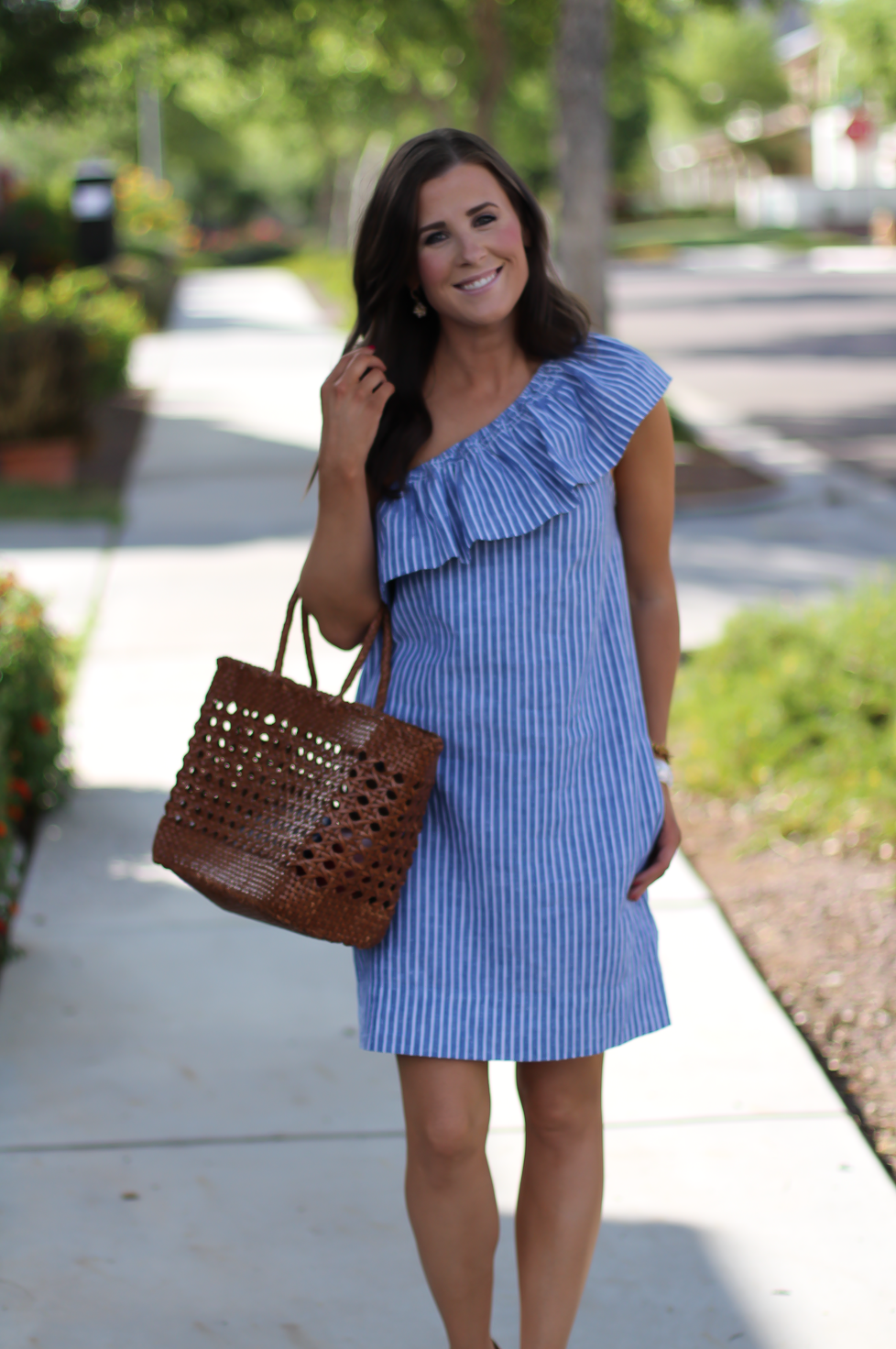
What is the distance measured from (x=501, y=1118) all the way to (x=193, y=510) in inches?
283

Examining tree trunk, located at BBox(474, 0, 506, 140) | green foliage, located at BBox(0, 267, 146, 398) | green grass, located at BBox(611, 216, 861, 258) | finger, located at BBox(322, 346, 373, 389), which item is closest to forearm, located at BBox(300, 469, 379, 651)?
finger, located at BBox(322, 346, 373, 389)

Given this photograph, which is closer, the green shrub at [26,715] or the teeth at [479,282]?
the teeth at [479,282]

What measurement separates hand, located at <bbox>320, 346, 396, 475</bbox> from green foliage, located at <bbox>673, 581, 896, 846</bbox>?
2704 mm

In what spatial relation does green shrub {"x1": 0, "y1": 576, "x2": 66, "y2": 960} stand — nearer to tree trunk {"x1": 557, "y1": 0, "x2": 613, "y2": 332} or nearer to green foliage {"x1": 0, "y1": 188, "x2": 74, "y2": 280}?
tree trunk {"x1": 557, "y1": 0, "x2": 613, "y2": 332}

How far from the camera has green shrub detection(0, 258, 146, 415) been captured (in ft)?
36.5

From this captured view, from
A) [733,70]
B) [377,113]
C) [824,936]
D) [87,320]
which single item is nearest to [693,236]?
[377,113]

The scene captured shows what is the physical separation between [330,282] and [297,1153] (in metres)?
28.9

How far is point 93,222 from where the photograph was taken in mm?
21688

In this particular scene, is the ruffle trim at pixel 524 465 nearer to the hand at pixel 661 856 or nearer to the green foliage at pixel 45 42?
the hand at pixel 661 856

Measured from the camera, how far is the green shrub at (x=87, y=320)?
1112 cm

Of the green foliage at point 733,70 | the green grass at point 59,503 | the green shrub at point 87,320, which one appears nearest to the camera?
the green grass at point 59,503

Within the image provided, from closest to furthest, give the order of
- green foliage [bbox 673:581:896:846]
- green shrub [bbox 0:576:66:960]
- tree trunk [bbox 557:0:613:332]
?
green shrub [bbox 0:576:66:960] → green foliage [bbox 673:581:896:846] → tree trunk [bbox 557:0:613:332]

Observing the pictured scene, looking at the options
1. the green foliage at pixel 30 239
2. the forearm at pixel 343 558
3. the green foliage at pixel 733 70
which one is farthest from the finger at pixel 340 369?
the green foliage at pixel 733 70

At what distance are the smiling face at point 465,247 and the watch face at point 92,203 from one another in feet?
69.3
